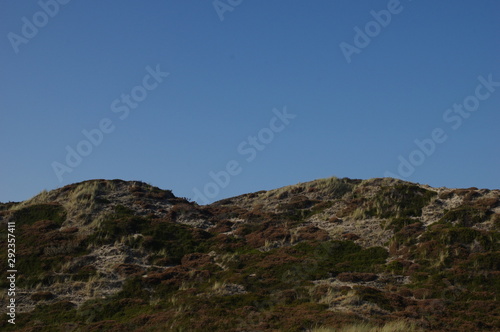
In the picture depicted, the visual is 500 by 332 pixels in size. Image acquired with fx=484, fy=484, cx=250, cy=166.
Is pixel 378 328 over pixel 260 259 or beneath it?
beneath

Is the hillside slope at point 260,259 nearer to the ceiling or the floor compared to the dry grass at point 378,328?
nearer to the ceiling

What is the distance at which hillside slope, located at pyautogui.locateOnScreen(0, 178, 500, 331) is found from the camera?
28.1 metres

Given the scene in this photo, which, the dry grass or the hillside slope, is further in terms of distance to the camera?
the hillside slope

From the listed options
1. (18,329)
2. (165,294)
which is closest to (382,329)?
(165,294)

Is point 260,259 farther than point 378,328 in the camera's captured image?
Yes

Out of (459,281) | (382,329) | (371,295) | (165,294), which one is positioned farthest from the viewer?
(165,294)

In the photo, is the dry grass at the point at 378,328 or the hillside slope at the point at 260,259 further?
the hillside slope at the point at 260,259

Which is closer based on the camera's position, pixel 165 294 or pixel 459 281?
pixel 459 281

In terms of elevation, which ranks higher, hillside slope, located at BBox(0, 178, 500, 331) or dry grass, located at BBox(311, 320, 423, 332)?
hillside slope, located at BBox(0, 178, 500, 331)

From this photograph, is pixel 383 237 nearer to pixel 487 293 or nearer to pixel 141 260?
pixel 487 293

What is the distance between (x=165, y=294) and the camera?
34125 mm

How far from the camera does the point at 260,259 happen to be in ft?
128

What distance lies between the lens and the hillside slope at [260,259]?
28.1 meters

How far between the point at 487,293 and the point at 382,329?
998cm
